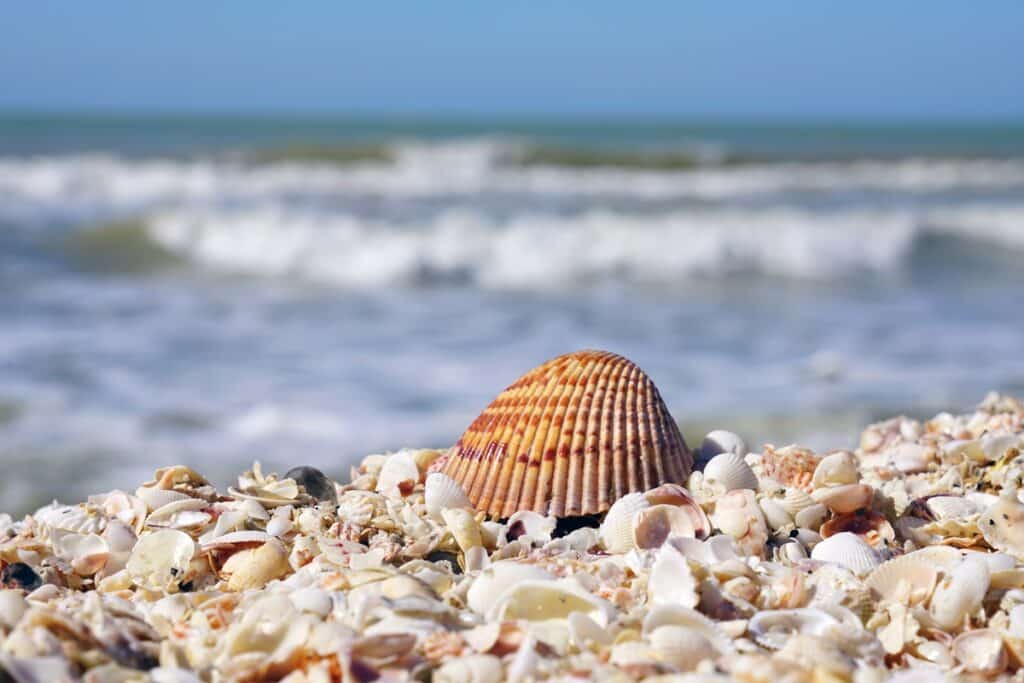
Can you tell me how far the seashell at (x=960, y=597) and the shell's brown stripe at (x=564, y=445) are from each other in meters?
0.87

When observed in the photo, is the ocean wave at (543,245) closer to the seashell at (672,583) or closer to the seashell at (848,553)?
the seashell at (848,553)

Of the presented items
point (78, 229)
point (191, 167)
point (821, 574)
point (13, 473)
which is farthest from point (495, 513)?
point (191, 167)

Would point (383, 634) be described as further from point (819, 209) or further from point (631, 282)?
point (819, 209)

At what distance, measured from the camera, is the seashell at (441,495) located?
8.93ft

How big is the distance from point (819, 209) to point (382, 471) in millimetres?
14671

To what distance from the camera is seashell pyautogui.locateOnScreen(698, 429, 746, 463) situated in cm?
304

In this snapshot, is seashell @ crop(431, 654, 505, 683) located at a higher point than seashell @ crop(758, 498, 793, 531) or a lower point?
lower

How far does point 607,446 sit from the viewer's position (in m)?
2.78

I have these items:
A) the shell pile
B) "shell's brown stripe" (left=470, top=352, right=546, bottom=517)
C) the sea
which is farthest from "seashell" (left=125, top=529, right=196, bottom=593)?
the sea

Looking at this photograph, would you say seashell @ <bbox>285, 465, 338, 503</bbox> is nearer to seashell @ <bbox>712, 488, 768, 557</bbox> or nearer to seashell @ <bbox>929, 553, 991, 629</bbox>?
seashell @ <bbox>712, 488, 768, 557</bbox>

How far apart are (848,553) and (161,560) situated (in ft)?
4.90

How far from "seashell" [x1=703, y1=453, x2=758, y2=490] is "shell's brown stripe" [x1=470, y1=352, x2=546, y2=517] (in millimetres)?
463

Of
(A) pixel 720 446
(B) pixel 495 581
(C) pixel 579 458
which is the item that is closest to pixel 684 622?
(B) pixel 495 581

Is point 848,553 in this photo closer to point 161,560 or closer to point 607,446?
point 607,446
